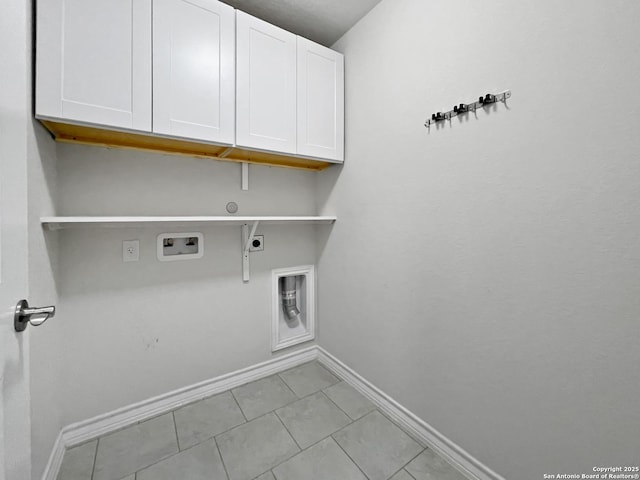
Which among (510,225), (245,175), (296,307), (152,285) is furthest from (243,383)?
(510,225)

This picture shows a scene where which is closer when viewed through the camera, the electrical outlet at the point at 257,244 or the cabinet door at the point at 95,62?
the cabinet door at the point at 95,62

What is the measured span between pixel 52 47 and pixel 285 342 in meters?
2.07

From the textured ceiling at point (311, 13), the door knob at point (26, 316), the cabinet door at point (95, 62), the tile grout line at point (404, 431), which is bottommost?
the tile grout line at point (404, 431)

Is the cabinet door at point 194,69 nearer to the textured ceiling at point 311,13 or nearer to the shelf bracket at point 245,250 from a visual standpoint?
the textured ceiling at point 311,13

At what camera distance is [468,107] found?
1.16 m

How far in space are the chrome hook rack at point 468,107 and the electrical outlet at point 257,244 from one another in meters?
1.30

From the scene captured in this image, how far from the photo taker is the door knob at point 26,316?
58 centimetres

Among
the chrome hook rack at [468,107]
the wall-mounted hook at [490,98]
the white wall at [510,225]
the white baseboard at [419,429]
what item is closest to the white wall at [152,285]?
the white baseboard at [419,429]

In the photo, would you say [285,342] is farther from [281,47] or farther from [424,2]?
[424,2]

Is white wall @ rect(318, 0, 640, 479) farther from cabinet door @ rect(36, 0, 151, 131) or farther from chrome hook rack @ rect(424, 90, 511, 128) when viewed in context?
cabinet door @ rect(36, 0, 151, 131)

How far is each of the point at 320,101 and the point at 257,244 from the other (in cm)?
109

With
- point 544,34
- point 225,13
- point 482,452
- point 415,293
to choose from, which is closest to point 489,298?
point 415,293

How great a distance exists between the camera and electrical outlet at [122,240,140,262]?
148 centimetres

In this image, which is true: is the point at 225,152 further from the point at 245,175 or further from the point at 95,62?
the point at 95,62
